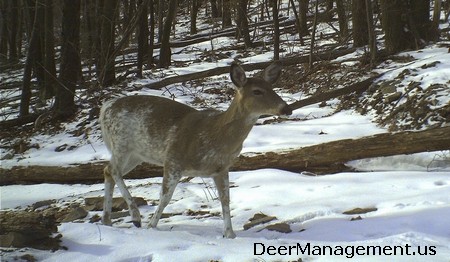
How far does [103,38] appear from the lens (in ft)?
48.9

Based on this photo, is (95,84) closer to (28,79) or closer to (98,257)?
(28,79)

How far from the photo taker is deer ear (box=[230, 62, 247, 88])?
5.38 meters

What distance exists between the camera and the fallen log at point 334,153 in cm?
703

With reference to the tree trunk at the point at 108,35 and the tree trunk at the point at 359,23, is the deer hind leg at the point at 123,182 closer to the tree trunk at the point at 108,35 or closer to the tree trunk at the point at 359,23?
the tree trunk at the point at 108,35

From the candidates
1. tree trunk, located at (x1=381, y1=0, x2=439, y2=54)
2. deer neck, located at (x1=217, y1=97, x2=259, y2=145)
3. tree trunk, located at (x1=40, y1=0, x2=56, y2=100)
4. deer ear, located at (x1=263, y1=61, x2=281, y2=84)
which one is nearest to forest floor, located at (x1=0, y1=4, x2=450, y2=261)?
tree trunk, located at (x1=381, y1=0, x2=439, y2=54)

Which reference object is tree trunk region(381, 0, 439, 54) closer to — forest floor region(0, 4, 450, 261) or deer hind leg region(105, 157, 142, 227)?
forest floor region(0, 4, 450, 261)

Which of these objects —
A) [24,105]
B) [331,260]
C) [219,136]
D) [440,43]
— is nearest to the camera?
[331,260]

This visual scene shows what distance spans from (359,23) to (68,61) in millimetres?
7750

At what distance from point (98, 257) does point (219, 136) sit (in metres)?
1.83

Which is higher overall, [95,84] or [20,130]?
[95,84]

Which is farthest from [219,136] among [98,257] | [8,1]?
[8,1]

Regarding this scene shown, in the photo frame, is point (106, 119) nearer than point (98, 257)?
No

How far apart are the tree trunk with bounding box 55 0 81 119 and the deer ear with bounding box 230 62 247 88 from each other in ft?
27.1

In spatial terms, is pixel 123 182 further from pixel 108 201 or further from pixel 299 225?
pixel 299 225
